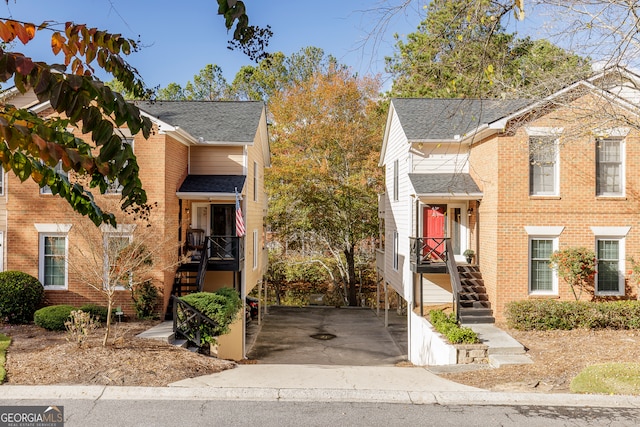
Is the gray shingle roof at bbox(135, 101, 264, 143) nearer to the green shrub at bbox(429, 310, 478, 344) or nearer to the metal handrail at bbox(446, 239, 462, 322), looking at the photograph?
the metal handrail at bbox(446, 239, 462, 322)

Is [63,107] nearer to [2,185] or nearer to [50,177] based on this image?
[50,177]

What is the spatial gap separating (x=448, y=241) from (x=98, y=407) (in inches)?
476

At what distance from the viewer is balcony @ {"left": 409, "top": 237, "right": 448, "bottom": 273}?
54.1 feet

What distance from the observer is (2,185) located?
54.9ft

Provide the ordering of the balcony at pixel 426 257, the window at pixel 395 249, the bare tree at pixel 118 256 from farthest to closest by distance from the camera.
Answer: the window at pixel 395 249 < the balcony at pixel 426 257 < the bare tree at pixel 118 256

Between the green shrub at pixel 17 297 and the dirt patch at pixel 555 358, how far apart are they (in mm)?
12122

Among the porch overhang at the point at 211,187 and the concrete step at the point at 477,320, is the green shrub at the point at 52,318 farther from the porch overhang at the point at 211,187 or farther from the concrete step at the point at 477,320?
the concrete step at the point at 477,320

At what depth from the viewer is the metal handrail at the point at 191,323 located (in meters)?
13.6

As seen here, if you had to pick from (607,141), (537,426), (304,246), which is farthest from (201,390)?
(304,246)

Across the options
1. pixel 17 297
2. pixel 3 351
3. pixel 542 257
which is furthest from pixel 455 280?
pixel 17 297

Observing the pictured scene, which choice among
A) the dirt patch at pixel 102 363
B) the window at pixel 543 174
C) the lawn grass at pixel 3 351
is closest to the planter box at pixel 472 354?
the dirt patch at pixel 102 363

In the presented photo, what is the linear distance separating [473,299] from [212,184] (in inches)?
378

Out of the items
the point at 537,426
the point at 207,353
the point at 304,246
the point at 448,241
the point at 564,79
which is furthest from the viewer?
the point at 304,246

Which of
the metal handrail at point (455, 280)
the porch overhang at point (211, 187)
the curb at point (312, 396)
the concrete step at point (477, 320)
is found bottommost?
the concrete step at point (477, 320)
